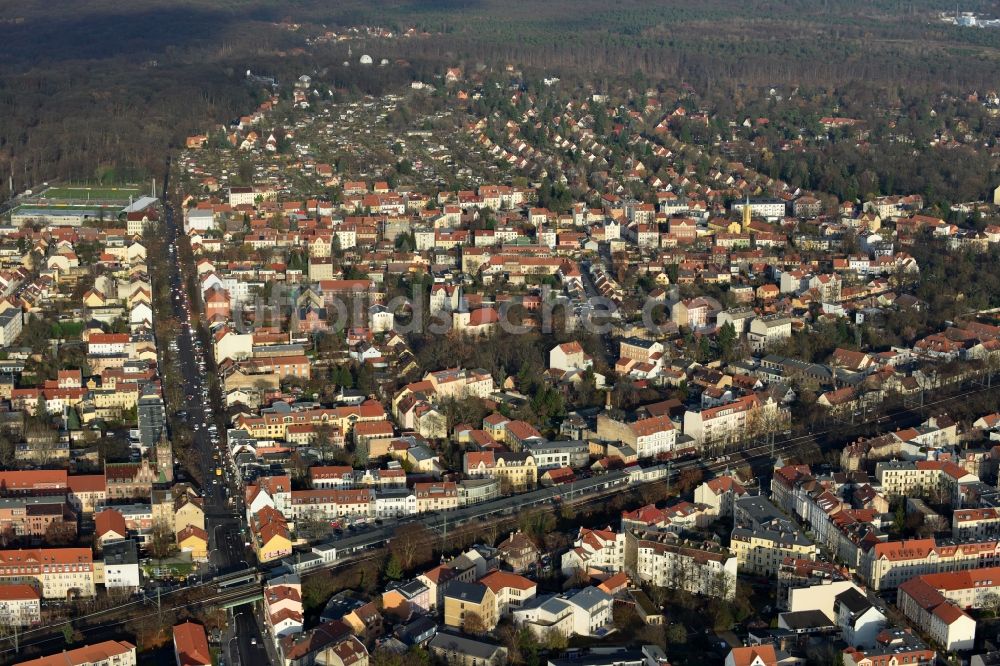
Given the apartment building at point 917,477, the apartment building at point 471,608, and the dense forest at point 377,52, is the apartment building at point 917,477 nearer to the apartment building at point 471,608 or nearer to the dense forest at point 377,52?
the apartment building at point 471,608

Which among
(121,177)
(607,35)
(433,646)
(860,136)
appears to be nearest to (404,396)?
(433,646)

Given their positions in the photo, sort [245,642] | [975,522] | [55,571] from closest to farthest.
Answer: [245,642]
[55,571]
[975,522]

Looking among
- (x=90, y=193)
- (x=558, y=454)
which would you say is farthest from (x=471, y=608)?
(x=90, y=193)

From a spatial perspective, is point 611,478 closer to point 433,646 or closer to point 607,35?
point 433,646

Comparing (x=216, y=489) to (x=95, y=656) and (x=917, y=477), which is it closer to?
(x=95, y=656)

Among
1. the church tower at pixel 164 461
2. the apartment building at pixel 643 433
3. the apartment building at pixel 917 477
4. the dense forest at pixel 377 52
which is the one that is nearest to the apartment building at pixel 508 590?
the apartment building at pixel 643 433

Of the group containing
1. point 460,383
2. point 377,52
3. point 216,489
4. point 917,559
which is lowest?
point 917,559

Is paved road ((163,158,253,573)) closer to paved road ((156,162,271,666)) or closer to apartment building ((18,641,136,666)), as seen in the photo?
paved road ((156,162,271,666))
